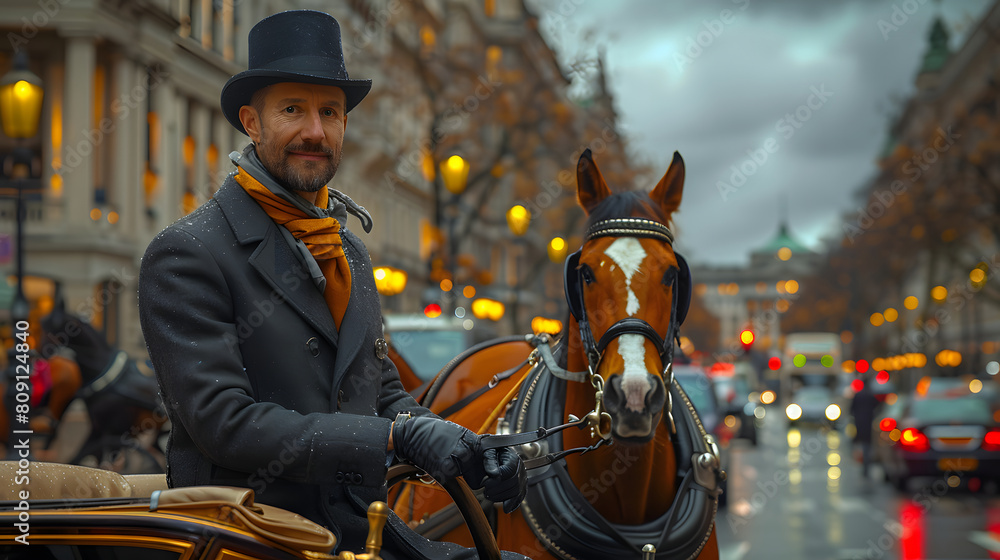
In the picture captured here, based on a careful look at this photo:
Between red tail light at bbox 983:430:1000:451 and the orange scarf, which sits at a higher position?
the orange scarf

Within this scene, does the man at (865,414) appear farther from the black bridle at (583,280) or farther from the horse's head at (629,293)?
the black bridle at (583,280)

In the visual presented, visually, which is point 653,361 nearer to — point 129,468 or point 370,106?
point 129,468

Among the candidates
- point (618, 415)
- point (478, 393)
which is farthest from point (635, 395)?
point (478, 393)

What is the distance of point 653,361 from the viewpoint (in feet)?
12.3

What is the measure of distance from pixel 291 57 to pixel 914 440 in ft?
56.0

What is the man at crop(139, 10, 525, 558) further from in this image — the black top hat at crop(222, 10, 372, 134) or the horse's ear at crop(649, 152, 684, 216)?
the horse's ear at crop(649, 152, 684, 216)

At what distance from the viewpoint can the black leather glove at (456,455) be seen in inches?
94.9

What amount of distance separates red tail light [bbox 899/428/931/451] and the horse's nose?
1557 cm

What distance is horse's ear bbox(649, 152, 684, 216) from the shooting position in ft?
14.7

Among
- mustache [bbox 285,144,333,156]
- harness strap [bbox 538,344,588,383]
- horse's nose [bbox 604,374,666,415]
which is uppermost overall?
mustache [bbox 285,144,333,156]

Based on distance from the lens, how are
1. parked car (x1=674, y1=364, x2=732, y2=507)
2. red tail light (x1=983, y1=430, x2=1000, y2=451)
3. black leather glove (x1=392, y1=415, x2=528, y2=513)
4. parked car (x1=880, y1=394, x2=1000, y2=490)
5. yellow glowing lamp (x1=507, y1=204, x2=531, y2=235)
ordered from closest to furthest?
black leather glove (x1=392, y1=415, x2=528, y2=513) < red tail light (x1=983, y1=430, x2=1000, y2=451) < parked car (x1=880, y1=394, x2=1000, y2=490) < parked car (x1=674, y1=364, x2=732, y2=507) < yellow glowing lamp (x1=507, y1=204, x2=531, y2=235)

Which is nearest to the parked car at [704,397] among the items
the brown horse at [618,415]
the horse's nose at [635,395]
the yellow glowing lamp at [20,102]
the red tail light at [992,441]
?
the red tail light at [992,441]

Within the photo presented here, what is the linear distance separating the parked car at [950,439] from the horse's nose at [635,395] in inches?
608

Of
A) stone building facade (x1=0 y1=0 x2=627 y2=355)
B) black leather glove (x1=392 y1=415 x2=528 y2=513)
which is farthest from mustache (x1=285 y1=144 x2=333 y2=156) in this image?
stone building facade (x1=0 y1=0 x2=627 y2=355)
